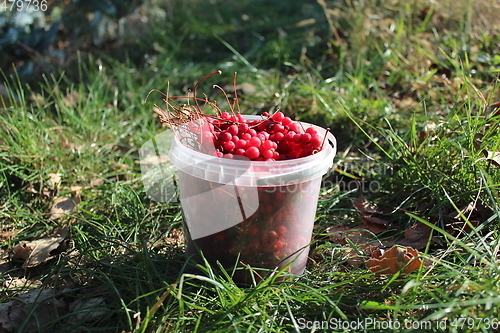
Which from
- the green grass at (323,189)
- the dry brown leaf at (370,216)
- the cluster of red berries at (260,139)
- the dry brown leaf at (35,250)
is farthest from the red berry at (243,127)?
the dry brown leaf at (35,250)

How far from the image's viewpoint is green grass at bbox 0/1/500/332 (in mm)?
1178

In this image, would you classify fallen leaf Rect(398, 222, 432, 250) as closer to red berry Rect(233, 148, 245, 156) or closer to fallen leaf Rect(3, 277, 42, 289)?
red berry Rect(233, 148, 245, 156)

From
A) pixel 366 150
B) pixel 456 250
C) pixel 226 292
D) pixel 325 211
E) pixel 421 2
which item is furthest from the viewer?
pixel 421 2

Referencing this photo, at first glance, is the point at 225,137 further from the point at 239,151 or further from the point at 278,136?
A: the point at 278,136

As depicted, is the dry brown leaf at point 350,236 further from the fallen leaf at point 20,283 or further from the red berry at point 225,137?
the fallen leaf at point 20,283

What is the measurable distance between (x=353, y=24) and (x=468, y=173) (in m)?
1.63

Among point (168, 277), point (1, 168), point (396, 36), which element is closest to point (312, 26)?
point (396, 36)

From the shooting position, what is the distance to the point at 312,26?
3463 mm

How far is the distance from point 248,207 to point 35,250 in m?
0.83

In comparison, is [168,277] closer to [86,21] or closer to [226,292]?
[226,292]

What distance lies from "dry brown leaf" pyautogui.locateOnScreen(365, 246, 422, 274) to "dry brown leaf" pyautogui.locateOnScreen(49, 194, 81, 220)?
1.16 m

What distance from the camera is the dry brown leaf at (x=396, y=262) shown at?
4.13ft

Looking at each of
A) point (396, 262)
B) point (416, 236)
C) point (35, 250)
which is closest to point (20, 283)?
point (35, 250)

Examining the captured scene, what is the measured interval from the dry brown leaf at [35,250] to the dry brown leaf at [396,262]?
1.06m
